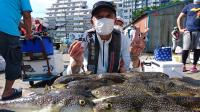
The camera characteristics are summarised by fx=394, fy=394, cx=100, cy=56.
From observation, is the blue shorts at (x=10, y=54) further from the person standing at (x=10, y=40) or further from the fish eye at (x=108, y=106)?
the fish eye at (x=108, y=106)

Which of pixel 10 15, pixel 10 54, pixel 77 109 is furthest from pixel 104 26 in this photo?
pixel 77 109

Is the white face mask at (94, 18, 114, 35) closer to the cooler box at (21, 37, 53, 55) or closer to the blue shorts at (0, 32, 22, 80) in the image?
the blue shorts at (0, 32, 22, 80)

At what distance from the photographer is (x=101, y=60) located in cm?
514

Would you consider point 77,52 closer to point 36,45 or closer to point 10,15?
point 10,15

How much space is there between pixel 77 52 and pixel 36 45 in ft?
12.3

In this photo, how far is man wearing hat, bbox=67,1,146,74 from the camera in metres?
5.02

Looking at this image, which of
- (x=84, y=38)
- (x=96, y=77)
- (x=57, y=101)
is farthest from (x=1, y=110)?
(x=84, y=38)

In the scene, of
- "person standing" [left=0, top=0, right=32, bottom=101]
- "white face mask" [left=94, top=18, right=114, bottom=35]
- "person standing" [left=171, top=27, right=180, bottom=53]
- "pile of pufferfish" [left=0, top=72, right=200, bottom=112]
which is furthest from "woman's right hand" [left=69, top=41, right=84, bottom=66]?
"person standing" [left=171, top=27, right=180, bottom=53]

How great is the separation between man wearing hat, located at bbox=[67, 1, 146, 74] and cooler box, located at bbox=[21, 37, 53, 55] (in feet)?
10.6

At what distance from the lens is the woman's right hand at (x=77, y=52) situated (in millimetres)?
4672

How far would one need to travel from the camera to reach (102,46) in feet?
16.8

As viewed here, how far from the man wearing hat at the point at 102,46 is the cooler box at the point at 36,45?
324 centimetres

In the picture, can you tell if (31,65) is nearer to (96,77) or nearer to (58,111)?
(96,77)

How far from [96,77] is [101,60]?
3.71 ft
